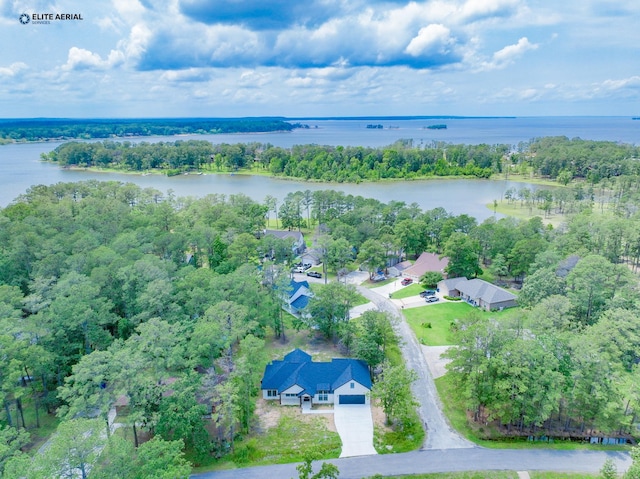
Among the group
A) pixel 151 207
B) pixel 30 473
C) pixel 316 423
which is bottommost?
pixel 316 423

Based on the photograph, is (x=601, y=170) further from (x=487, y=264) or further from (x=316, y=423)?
(x=316, y=423)

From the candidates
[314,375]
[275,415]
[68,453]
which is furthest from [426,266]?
[68,453]

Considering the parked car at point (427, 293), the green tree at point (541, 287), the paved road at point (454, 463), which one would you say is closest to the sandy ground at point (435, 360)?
the paved road at point (454, 463)

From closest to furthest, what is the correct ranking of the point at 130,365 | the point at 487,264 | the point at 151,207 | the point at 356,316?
the point at 130,365, the point at 356,316, the point at 487,264, the point at 151,207

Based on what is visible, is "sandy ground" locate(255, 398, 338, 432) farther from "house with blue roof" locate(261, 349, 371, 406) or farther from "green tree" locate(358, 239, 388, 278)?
"green tree" locate(358, 239, 388, 278)

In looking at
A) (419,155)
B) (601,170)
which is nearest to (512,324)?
(601,170)

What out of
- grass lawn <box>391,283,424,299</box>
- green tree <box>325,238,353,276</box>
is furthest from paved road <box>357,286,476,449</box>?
green tree <box>325,238,353,276</box>
